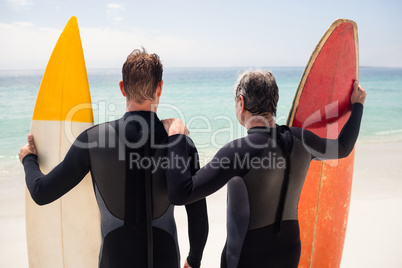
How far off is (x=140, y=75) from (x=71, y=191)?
44.9 inches

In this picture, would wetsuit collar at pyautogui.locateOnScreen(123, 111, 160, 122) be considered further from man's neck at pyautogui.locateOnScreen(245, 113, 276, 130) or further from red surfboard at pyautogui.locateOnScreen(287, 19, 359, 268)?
red surfboard at pyautogui.locateOnScreen(287, 19, 359, 268)

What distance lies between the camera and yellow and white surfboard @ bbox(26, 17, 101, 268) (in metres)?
2.10

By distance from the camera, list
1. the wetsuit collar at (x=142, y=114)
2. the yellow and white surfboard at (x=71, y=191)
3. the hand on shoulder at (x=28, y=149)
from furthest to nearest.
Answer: the yellow and white surfboard at (x=71, y=191), the hand on shoulder at (x=28, y=149), the wetsuit collar at (x=142, y=114)

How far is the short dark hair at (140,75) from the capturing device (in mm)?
1388

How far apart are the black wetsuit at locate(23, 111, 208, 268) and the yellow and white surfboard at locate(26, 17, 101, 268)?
2.00 feet

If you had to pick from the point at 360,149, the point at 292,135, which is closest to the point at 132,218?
the point at 292,135

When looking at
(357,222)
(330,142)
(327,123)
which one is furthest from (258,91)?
Result: (357,222)

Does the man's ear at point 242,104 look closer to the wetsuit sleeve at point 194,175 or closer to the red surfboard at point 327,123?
the wetsuit sleeve at point 194,175

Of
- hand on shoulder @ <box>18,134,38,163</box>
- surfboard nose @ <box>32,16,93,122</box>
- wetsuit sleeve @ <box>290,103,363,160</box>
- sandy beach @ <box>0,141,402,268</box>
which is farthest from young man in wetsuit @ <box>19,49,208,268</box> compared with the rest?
sandy beach @ <box>0,141,402,268</box>

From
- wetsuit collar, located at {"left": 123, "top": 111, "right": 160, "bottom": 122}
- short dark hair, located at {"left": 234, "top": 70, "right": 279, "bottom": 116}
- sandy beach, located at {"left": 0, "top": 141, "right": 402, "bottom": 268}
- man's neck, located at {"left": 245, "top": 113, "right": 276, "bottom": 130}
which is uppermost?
short dark hair, located at {"left": 234, "top": 70, "right": 279, "bottom": 116}

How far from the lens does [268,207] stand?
59.8 inches

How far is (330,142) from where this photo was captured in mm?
1611

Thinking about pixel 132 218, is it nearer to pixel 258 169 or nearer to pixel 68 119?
pixel 258 169

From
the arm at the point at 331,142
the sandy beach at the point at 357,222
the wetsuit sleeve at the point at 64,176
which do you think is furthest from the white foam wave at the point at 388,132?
the wetsuit sleeve at the point at 64,176
